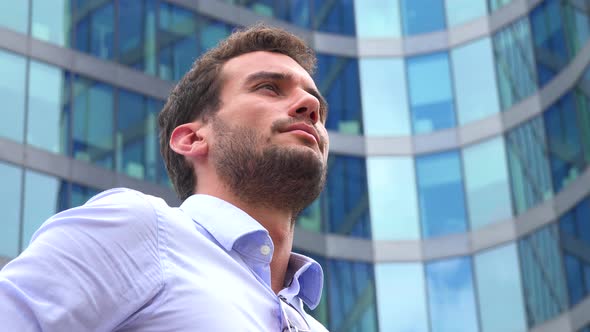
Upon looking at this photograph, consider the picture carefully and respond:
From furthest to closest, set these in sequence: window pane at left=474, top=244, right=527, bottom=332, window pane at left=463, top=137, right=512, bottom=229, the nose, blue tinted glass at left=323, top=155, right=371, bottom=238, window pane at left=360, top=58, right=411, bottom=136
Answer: window pane at left=360, top=58, right=411, bottom=136, blue tinted glass at left=323, top=155, right=371, bottom=238, window pane at left=463, top=137, right=512, bottom=229, window pane at left=474, top=244, right=527, bottom=332, the nose

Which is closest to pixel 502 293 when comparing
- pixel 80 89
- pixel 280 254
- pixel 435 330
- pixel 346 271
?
pixel 435 330

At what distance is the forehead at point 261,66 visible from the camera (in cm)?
441

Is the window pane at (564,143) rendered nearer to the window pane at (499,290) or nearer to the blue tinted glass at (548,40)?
the blue tinted glass at (548,40)

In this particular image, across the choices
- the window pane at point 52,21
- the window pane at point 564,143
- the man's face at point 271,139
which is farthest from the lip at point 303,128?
the window pane at point 564,143

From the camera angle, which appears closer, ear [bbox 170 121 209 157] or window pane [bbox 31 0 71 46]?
ear [bbox 170 121 209 157]

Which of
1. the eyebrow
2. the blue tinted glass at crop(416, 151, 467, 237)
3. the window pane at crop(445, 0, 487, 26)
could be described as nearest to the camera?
the eyebrow

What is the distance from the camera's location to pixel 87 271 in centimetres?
304

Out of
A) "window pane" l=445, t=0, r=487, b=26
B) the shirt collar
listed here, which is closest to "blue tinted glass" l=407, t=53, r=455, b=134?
"window pane" l=445, t=0, r=487, b=26

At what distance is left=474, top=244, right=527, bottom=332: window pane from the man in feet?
84.4

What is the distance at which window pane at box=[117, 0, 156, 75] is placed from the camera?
92.1ft

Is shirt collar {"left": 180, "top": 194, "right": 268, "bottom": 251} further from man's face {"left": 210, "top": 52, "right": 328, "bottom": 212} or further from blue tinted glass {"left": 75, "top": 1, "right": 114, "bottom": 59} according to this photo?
blue tinted glass {"left": 75, "top": 1, "right": 114, "bottom": 59}

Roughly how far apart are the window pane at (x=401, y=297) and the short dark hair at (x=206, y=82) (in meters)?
26.4

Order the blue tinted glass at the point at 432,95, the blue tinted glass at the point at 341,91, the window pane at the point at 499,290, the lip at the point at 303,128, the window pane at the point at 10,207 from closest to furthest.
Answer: the lip at the point at 303,128, the window pane at the point at 10,207, the window pane at the point at 499,290, the blue tinted glass at the point at 341,91, the blue tinted glass at the point at 432,95

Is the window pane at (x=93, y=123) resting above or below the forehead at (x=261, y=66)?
below
